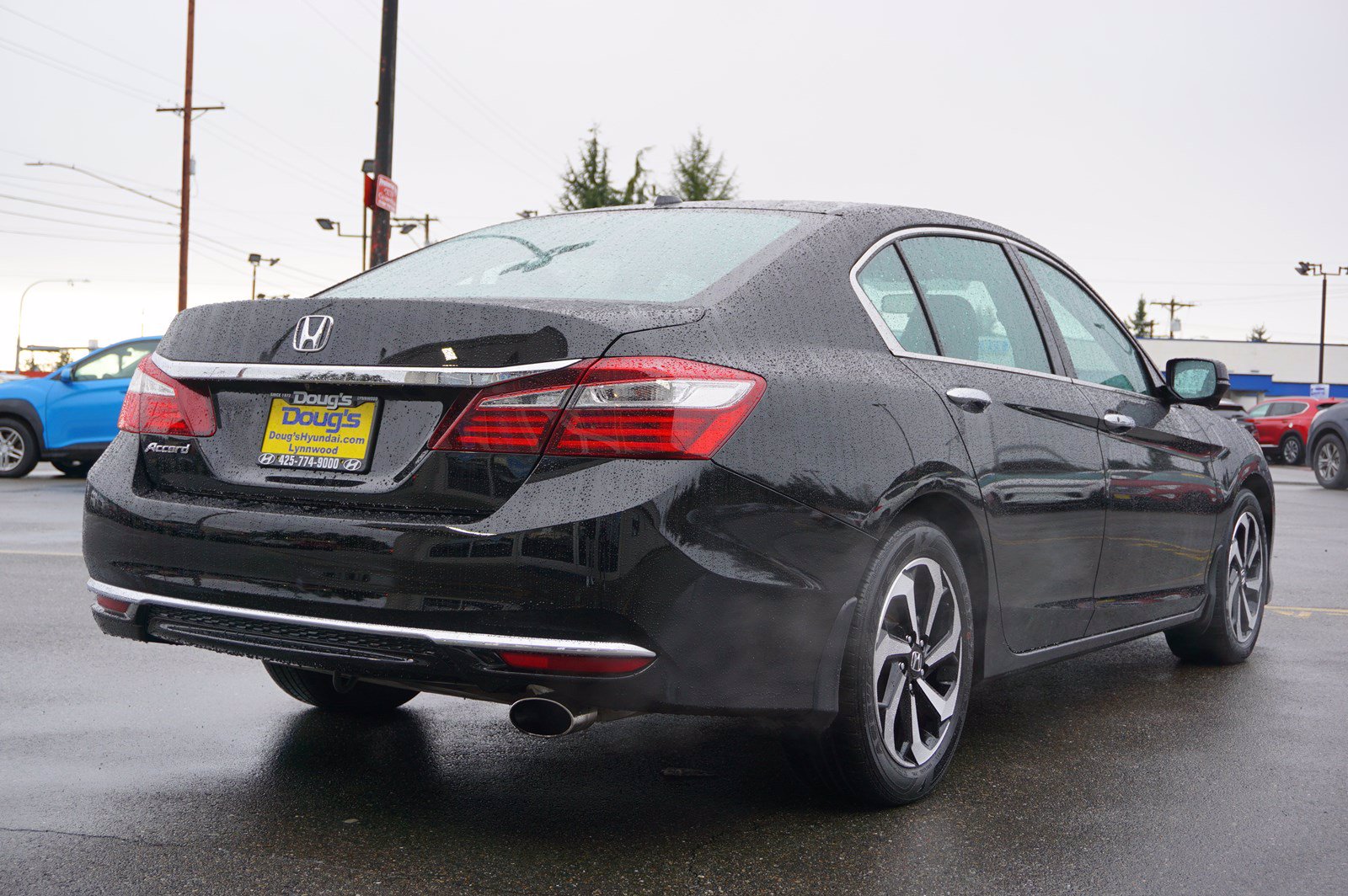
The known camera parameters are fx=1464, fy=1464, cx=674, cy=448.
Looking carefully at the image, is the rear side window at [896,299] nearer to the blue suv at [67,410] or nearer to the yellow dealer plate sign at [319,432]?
the yellow dealer plate sign at [319,432]

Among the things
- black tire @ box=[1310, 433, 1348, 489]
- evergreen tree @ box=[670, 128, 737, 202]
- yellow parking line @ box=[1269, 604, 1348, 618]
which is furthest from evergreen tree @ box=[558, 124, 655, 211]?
yellow parking line @ box=[1269, 604, 1348, 618]

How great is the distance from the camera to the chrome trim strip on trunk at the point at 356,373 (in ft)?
10.1

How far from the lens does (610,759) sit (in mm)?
4207

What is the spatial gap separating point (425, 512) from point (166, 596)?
2.36 ft

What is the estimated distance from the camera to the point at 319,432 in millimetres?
3252

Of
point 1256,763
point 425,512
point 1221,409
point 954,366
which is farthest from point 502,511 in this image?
point 1221,409

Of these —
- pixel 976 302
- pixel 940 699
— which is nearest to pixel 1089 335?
pixel 976 302

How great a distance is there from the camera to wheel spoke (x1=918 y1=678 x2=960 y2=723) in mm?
3801

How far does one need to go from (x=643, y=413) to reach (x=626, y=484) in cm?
16

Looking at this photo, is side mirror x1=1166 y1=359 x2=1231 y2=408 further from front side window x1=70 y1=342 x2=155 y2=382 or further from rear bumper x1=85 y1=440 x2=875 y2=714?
front side window x1=70 y1=342 x2=155 y2=382

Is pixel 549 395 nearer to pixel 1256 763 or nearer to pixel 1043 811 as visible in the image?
pixel 1043 811

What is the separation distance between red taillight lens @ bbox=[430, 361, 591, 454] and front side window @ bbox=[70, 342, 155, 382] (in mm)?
14087

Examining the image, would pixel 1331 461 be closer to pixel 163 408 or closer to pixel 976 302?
pixel 976 302

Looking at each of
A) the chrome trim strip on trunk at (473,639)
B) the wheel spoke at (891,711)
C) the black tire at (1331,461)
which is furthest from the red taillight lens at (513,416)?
the black tire at (1331,461)
